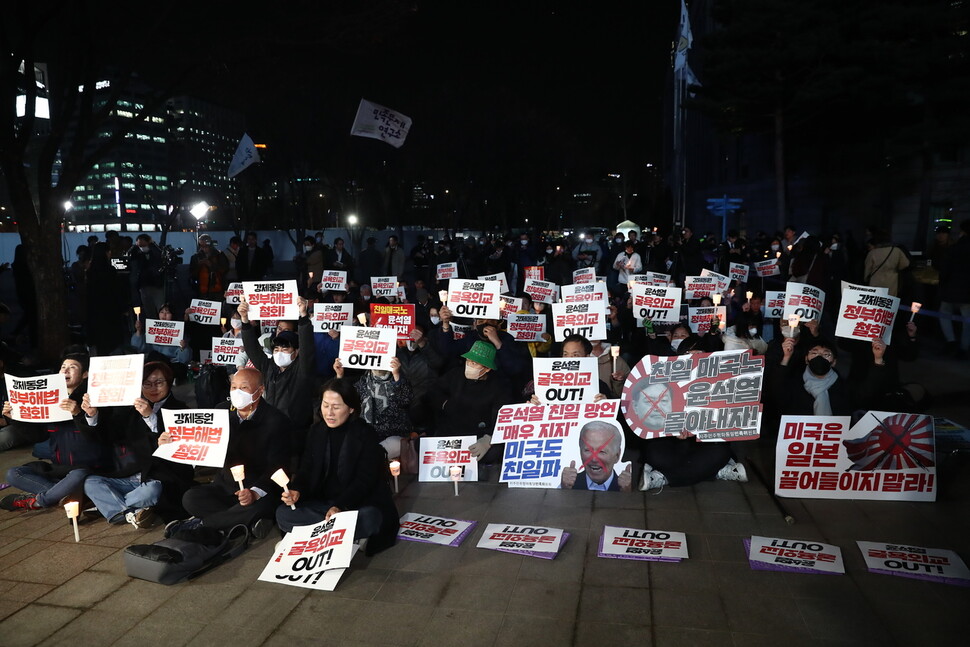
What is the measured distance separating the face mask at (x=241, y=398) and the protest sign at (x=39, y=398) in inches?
60.3

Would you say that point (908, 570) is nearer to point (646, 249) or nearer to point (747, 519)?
point (747, 519)

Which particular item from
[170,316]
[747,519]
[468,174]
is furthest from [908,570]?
[468,174]

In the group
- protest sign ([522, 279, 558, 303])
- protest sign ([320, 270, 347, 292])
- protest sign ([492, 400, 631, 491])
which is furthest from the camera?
protest sign ([320, 270, 347, 292])

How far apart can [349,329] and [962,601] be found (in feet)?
17.9

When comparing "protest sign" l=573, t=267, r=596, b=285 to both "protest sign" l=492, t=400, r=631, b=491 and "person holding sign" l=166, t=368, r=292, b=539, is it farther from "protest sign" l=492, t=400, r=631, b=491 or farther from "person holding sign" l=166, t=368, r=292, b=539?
"person holding sign" l=166, t=368, r=292, b=539

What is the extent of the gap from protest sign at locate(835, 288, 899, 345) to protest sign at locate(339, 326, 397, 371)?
4.67 meters

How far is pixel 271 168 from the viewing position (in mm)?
35812

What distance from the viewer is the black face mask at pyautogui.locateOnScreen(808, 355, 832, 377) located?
6.84 meters

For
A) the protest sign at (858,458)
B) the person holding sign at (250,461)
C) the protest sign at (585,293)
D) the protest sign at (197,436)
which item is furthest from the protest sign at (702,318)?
the protest sign at (197,436)

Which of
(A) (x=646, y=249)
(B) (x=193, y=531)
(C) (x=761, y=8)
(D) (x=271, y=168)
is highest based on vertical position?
(C) (x=761, y=8)

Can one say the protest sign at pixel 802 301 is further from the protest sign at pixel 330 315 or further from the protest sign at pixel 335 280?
the protest sign at pixel 335 280

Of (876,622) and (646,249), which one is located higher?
(646,249)

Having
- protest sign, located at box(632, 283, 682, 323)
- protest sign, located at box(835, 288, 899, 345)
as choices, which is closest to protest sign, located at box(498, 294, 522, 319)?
protest sign, located at box(632, 283, 682, 323)

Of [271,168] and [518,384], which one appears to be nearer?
[518,384]
